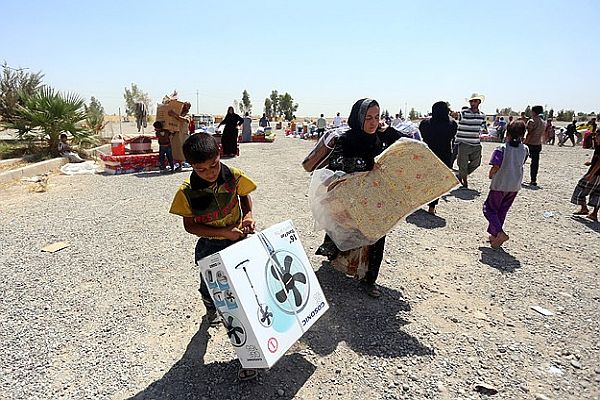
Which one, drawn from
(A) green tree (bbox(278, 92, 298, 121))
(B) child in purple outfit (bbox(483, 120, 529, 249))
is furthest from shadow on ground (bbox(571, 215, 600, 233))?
(A) green tree (bbox(278, 92, 298, 121))

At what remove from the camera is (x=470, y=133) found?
7992mm

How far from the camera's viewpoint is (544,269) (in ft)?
14.0

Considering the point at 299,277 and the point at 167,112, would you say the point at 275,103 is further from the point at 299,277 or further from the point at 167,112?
the point at 299,277

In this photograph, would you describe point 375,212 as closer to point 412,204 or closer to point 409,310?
point 412,204

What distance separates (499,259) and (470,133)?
4222 mm

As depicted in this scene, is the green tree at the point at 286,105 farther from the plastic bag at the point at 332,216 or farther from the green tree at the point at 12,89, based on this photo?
the plastic bag at the point at 332,216

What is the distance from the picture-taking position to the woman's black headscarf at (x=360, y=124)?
323cm

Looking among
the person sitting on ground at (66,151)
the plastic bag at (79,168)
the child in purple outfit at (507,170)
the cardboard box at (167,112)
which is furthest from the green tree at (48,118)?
the child in purple outfit at (507,170)

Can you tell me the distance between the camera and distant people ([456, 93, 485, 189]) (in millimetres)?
7961

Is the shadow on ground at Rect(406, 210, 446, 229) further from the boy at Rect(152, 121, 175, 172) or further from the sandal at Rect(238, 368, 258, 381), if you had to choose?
the boy at Rect(152, 121, 175, 172)

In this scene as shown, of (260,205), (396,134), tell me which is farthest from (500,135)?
(396,134)

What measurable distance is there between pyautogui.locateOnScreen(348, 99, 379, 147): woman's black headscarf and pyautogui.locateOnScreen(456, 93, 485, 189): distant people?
17.6 feet

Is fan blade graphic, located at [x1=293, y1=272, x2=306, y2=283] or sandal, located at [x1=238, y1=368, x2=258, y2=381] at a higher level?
fan blade graphic, located at [x1=293, y1=272, x2=306, y2=283]

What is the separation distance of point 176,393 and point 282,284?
0.91 m
